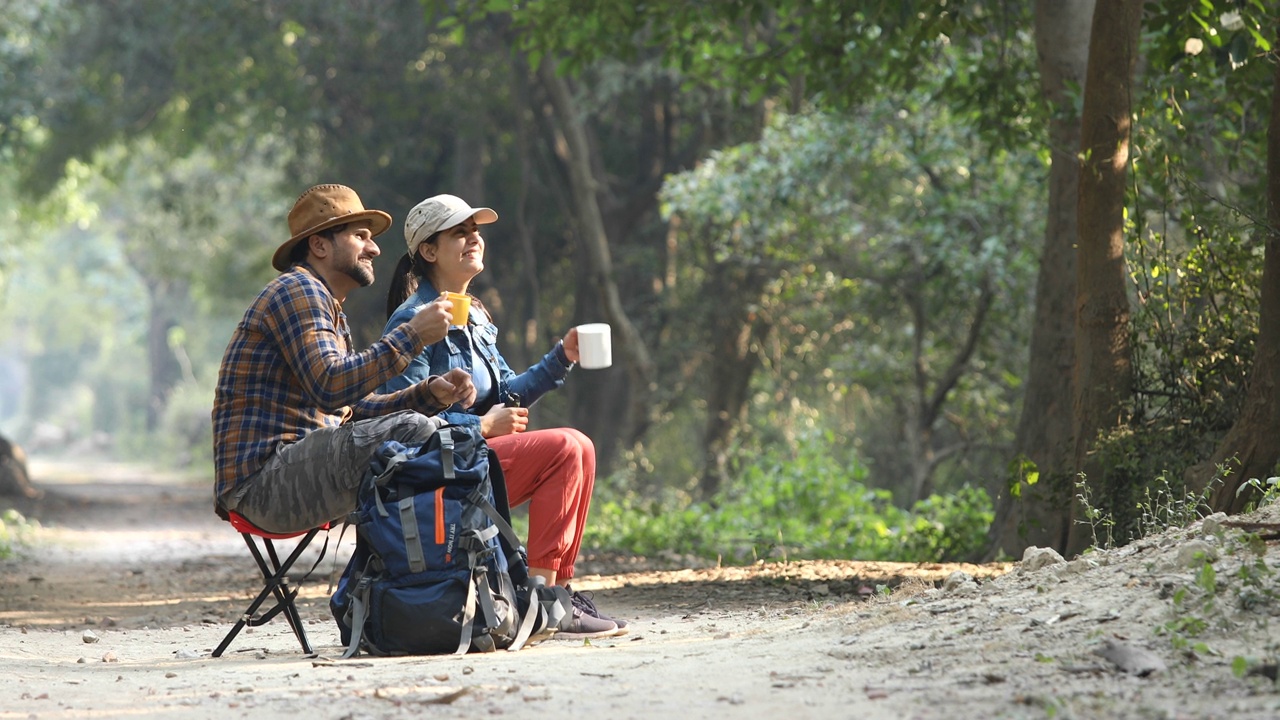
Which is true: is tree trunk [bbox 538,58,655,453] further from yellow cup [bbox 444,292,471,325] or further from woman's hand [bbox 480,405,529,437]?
yellow cup [bbox 444,292,471,325]

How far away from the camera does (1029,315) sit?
13.9m

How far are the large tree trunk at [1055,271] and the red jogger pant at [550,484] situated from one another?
335cm

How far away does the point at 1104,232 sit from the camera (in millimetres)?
6562

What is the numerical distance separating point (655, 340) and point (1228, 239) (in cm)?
1233

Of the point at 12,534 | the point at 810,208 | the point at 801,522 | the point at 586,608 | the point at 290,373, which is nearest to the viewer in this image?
the point at 290,373

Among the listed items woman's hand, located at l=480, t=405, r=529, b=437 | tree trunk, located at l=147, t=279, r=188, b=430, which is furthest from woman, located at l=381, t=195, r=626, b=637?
tree trunk, located at l=147, t=279, r=188, b=430

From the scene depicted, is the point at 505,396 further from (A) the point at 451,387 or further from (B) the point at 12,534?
(B) the point at 12,534

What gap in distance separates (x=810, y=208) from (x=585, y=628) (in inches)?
378

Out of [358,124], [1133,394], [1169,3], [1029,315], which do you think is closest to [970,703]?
[1133,394]

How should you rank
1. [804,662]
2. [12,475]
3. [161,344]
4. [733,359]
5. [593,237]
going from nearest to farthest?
[804,662] → [593,237] → [733,359] → [12,475] → [161,344]

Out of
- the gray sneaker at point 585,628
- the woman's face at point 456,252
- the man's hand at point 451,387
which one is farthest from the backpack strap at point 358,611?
the woman's face at point 456,252

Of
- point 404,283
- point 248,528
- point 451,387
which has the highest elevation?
point 404,283

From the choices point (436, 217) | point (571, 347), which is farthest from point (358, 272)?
point (571, 347)

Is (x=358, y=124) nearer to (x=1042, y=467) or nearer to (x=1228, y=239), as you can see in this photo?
(x=1042, y=467)
